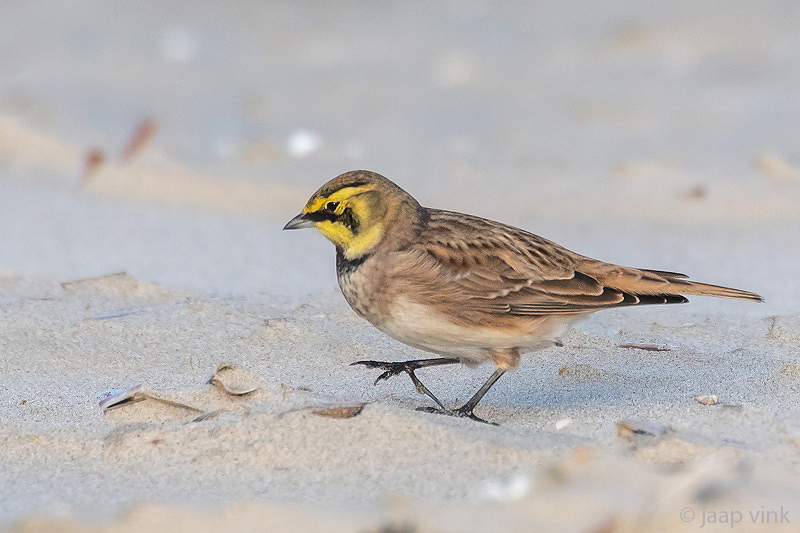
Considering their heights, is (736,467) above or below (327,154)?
below

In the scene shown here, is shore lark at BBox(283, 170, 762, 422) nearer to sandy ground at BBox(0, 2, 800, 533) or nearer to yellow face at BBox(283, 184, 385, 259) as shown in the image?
yellow face at BBox(283, 184, 385, 259)

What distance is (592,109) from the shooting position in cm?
1019

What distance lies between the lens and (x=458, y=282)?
180 inches

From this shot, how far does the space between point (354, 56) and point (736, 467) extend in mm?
8446

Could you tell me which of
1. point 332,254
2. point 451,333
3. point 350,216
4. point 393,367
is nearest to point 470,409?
point 451,333

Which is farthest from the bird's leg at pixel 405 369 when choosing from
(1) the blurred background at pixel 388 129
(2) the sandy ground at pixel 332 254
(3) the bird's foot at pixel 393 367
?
(1) the blurred background at pixel 388 129

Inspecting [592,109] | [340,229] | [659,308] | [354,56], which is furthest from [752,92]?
[340,229]

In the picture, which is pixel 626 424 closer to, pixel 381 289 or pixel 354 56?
pixel 381 289

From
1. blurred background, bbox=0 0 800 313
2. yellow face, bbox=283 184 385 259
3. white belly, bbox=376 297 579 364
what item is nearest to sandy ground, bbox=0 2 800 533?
blurred background, bbox=0 0 800 313

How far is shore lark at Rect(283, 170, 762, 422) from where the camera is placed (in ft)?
14.7

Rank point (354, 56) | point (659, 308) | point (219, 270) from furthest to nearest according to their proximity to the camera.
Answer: point (354, 56) → point (219, 270) → point (659, 308)

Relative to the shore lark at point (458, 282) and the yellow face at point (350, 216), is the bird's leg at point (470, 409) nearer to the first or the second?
the shore lark at point (458, 282)

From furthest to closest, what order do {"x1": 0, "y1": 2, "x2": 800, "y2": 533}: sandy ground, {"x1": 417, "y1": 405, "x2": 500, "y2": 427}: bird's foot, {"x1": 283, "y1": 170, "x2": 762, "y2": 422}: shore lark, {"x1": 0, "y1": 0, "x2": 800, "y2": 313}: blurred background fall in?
{"x1": 0, "y1": 0, "x2": 800, "y2": 313}: blurred background
{"x1": 283, "y1": 170, "x2": 762, "y2": 422}: shore lark
{"x1": 417, "y1": 405, "x2": 500, "y2": 427}: bird's foot
{"x1": 0, "y1": 2, "x2": 800, "y2": 533}: sandy ground

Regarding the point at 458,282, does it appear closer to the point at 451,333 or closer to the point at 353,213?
Result: the point at 451,333
